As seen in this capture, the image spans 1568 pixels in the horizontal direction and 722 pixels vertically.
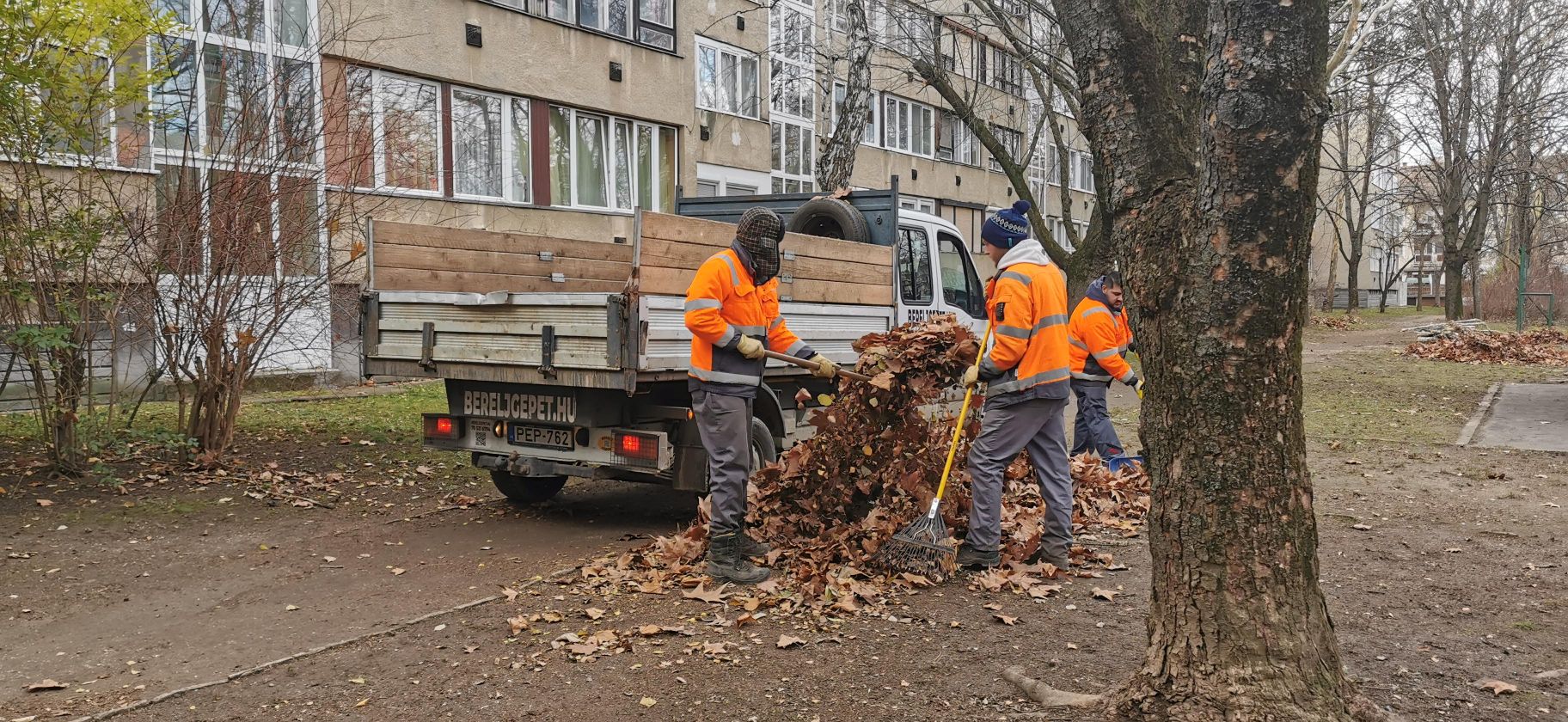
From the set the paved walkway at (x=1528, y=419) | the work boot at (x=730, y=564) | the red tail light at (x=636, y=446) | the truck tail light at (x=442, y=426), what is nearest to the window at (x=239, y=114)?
the truck tail light at (x=442, y=426)

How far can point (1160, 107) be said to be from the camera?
4.26 meters

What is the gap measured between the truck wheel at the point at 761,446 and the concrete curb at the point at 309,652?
1547mm

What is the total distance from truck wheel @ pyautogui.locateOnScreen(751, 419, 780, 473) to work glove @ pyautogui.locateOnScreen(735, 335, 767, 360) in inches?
57.1

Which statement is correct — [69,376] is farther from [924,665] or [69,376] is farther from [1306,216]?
[1306,216]

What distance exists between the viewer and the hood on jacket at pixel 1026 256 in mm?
5695

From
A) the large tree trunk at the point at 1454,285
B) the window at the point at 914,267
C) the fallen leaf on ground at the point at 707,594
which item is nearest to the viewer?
the fallen leaf on ground at the point at 707,594

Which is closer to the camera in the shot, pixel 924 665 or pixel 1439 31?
pixel 924 665

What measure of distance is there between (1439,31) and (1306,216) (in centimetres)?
2763

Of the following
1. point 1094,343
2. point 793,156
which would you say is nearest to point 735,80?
point 793,156

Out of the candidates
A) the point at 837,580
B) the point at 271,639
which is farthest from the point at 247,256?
the point at 837,580

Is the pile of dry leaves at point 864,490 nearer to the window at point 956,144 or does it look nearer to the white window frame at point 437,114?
the white window frame at point 437,114

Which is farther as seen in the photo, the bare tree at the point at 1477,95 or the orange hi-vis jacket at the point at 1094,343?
the bare tree at the point at 1477,95

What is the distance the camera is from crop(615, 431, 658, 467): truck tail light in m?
6.54

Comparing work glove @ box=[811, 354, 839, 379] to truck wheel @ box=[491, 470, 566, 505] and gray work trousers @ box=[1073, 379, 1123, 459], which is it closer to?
truck wheel @ box=[491, 470, 566, 505]
